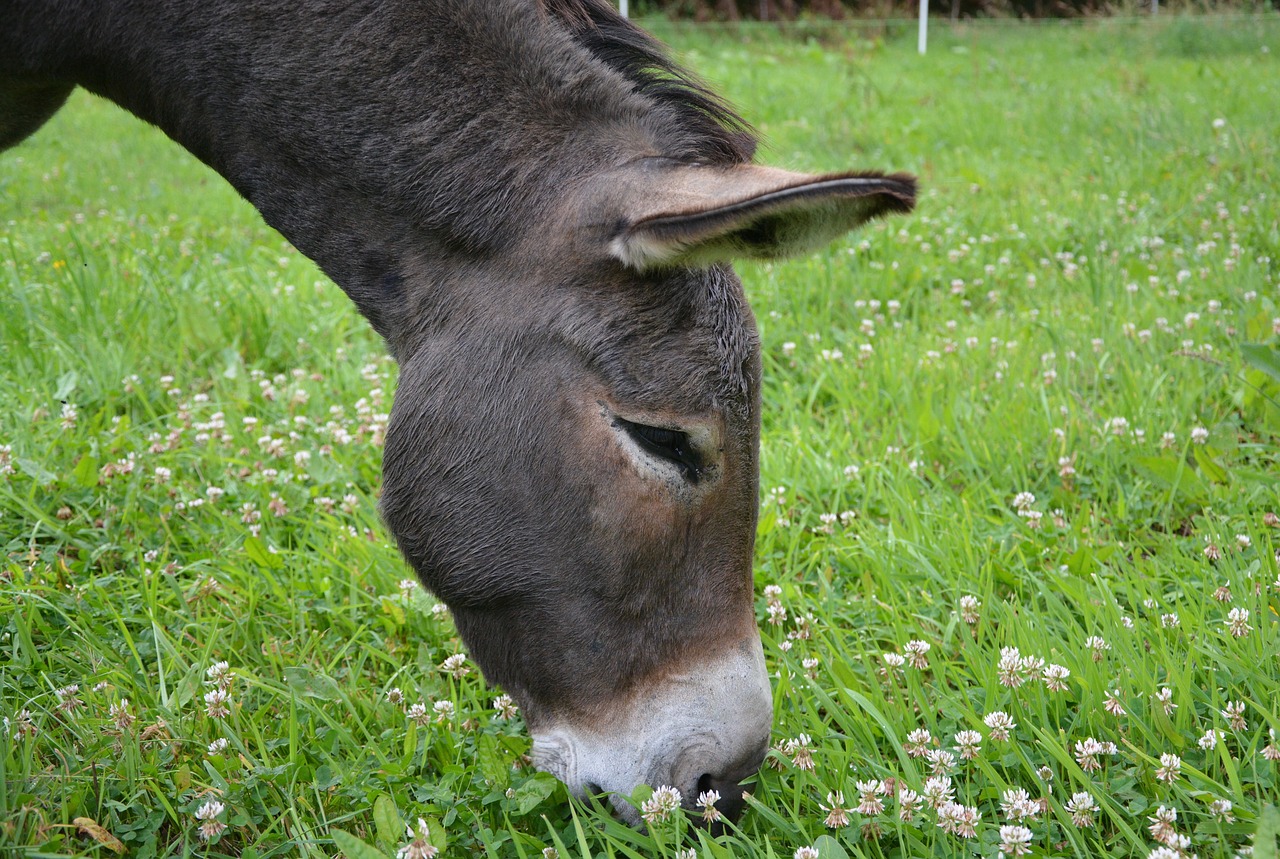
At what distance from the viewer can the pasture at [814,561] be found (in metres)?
1.96

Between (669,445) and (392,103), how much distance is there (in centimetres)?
93

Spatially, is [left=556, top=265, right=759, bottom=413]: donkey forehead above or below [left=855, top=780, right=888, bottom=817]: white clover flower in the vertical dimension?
above

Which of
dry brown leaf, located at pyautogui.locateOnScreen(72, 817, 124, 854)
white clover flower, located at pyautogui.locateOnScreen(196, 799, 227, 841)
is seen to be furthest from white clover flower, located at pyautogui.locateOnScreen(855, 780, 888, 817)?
dry brown leaf, located at pyautogui.locateOnScreen(72, 817, 124, 854)

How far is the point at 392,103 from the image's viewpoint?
6.80 feet

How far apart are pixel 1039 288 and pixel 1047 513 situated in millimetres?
2044

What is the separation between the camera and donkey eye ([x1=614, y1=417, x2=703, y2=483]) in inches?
76.6

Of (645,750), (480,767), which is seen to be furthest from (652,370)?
(480,767)

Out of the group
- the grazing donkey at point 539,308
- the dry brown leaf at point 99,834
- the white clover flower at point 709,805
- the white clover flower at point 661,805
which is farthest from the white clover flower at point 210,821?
the white clover flower at point 709,805

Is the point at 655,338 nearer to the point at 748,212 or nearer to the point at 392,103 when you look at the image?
the point at 748,212

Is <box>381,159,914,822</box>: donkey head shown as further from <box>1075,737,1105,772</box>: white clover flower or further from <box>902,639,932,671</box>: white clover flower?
<box>1075,737,1105,772</box>: white clover flower

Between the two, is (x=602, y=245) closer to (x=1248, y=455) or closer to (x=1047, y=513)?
(x=1047, y=513)

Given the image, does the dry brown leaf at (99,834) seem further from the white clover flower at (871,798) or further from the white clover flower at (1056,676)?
the white clover flower at (1056,676)

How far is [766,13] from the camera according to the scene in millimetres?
16328

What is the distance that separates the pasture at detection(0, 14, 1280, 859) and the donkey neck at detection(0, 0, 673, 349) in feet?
1.94
